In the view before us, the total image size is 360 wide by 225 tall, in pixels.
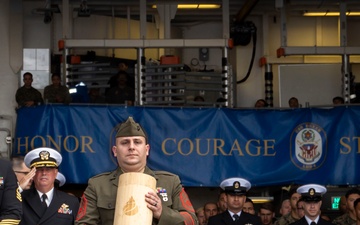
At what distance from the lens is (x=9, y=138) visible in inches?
744

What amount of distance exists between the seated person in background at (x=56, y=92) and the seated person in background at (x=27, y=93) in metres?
0.15

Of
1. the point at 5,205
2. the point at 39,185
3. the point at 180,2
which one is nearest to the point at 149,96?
the point at 180,2

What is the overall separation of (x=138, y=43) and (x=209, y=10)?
2.85 meters

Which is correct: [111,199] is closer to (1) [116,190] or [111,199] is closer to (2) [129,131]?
(1) [116,190]

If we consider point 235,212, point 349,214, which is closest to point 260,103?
point 349,214

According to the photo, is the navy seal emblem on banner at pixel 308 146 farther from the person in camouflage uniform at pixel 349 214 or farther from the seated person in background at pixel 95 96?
the seated person in background at pixel 95 96

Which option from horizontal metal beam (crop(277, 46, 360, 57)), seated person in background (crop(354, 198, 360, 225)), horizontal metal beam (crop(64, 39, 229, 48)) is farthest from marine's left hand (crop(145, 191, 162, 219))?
horizontal metal beam (crop(277, 46, 360, 57))

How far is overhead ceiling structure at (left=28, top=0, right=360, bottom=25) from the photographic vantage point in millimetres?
20219

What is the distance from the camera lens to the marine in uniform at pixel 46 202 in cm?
916

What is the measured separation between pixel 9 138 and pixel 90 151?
2.17 meters

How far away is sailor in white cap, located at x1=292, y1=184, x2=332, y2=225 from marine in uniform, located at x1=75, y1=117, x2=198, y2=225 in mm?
6212

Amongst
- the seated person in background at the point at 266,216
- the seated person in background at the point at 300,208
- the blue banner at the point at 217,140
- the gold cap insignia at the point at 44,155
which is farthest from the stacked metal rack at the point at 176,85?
the gold cap insignia at the point at 44,155

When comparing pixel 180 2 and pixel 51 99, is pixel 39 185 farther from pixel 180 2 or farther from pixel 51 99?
pixel 180 2

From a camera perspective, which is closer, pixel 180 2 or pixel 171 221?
pixel 171 221
